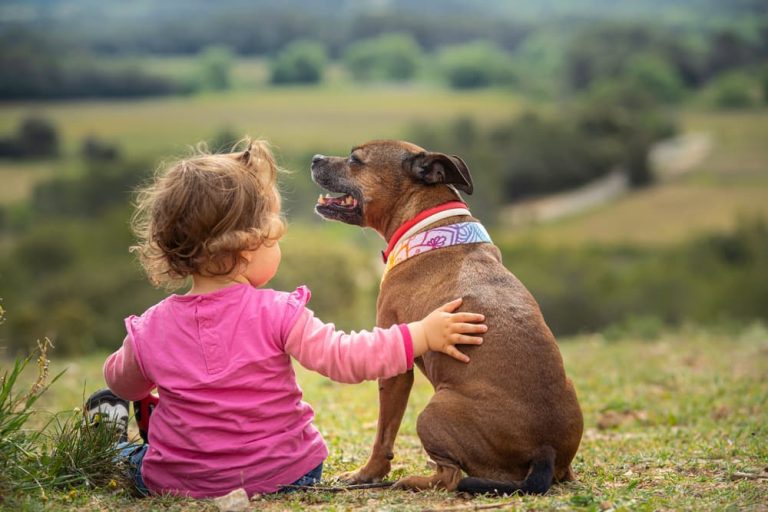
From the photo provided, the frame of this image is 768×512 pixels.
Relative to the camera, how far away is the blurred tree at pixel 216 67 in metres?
77.8

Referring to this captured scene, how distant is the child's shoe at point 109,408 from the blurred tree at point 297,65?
74.8 meters

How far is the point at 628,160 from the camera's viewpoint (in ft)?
248

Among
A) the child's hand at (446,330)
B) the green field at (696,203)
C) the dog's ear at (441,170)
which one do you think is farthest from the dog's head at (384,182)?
the green field at (696,203)

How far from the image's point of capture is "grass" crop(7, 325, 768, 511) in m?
4.74

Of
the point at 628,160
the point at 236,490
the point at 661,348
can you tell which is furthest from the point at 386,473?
the point at 628,160

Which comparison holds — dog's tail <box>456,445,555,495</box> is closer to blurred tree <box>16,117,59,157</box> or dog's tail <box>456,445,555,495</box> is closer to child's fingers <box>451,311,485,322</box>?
child's fingers <box>451,311,485,322</box>

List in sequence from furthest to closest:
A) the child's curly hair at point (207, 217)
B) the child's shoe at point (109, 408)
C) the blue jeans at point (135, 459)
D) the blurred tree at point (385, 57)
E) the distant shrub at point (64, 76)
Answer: the blurred tree at point (385, 57) → the distant shrub at point (64, 76) → the child's shoe at point (109, 408) → the blue jeans at point (135, 459) → the child's curly hair at point (207, 217)

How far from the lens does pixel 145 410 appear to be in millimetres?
5316

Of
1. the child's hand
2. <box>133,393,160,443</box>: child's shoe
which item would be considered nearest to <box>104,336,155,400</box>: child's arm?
<box>133,393,160,443</box>: child's shoe

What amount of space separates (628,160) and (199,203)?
245ft

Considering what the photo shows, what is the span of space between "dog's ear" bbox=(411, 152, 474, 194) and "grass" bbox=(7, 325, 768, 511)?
1932mm

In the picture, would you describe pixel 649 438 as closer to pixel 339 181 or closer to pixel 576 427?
pixel 576 427

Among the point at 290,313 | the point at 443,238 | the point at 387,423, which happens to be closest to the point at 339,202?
the point at 443,238

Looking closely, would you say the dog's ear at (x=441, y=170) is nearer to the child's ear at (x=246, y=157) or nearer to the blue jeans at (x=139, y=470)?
the child's ear at (x=246, y=157)
